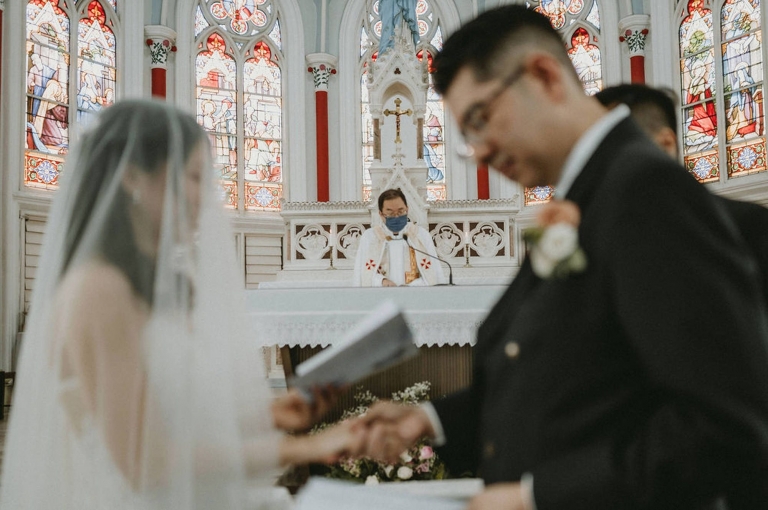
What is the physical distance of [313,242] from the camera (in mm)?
7738

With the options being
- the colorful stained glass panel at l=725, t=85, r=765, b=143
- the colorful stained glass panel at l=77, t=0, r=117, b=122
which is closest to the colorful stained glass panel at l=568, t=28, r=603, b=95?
the colorful stained glass panel at l=725, t=85, r=765, b=143

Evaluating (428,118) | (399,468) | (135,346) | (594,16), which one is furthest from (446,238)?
(135,346)

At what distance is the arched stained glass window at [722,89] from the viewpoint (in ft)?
32.3

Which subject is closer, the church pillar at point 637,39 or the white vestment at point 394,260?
the white vestment at point 394,260

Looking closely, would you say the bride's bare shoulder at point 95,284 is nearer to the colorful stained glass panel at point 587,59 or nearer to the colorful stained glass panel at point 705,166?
the colorful stained glass panel at point 705,166

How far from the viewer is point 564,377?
3.69ft

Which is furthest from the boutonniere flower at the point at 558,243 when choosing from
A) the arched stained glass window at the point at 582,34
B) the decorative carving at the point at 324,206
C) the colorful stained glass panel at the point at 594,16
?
the colorful stained glass panel at the point at 594,16

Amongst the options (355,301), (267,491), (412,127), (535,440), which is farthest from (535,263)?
(412,127)

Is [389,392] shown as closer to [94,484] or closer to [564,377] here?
[94,484]

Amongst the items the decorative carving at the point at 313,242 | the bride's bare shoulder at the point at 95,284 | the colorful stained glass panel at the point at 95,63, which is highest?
the colorful stained glass panel at the point at 95,63

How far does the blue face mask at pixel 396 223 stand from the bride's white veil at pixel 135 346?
4.38m

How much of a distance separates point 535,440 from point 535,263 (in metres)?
0.28

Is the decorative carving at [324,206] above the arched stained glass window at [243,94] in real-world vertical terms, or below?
below

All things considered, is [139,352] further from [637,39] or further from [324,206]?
[637,39]
